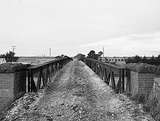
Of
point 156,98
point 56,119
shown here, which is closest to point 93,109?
point 56,119

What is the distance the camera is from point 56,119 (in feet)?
13.4

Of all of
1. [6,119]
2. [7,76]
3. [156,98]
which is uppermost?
[7,76]

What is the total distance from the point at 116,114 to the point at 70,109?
3.47ft

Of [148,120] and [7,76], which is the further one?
[7,76]

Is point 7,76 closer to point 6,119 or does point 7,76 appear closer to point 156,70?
point 6,119

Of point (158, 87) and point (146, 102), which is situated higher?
point (158, 87)

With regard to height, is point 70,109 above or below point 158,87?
below

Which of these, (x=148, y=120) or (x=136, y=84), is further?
(x=136, y=84)

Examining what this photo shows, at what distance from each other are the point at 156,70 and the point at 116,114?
4.89 feet

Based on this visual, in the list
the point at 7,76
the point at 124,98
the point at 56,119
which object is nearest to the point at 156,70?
the point at 124,98

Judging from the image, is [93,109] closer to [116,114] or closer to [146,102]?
[116,114]

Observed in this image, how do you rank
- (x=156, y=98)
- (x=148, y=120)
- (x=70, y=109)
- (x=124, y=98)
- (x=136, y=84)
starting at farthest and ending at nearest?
(x=124, y=98)
(x=136, y=84)
(x=70, y=109)
(x=156, y=98)
(x=148, y=120)

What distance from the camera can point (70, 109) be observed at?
15.4ft

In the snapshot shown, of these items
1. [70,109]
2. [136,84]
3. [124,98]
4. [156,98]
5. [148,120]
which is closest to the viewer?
[148,120]
